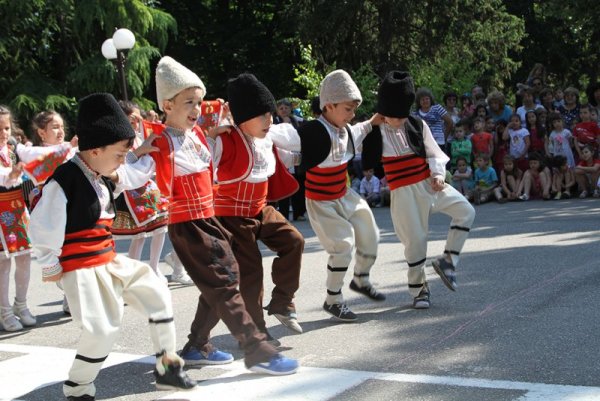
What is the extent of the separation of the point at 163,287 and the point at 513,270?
4.06m

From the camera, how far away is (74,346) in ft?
21.8

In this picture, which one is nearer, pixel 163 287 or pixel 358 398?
pixel 358 398

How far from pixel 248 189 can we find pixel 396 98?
5.49 feet

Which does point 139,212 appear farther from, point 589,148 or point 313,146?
point 589,148

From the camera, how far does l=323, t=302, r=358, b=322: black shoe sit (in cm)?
664

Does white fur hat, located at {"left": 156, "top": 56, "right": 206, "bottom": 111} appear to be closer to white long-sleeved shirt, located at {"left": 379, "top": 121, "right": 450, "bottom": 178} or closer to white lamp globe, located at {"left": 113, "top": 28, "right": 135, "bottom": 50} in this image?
white long-sleeved shirt, located at {"left": 379, "top": 121, "right": 450, "bottom": 178}

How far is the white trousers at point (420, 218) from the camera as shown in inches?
276

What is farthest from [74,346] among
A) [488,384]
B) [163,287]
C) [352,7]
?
[352,7]

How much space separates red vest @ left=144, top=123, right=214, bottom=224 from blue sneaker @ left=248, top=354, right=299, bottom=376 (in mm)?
995

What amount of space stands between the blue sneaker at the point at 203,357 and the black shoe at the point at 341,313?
3.75 feet

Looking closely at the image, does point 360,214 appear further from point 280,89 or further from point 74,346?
point 280,89

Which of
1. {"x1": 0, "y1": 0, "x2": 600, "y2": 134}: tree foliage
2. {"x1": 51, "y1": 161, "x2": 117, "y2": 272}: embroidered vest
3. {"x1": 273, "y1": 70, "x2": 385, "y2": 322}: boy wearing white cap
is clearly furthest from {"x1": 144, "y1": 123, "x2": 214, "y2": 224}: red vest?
{"x1": 0, "y1": 0, "x2": 600, "y2": 134}: tree foliage

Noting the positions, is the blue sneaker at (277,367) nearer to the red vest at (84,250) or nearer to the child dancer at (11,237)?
the red vest at (84,250)

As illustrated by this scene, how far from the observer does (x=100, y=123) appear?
196 inches
